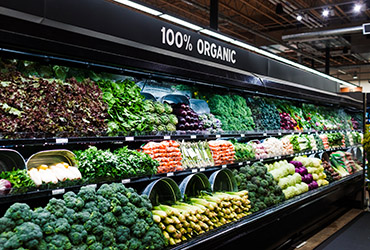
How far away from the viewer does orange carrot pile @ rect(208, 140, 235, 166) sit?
4688mm

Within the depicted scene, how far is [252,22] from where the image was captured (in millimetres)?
13680

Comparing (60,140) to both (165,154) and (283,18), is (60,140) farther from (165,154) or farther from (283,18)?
(283,18)

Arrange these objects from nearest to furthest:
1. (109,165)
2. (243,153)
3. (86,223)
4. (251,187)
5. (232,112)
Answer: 1. (86,223)
2. (109,165)
3. (251,187)
4. (243,153)
5. (232,112)

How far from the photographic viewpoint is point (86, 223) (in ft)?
8.32

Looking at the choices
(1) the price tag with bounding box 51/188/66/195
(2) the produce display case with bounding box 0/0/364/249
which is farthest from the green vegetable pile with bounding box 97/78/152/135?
(1) the price tag with bounding box 51/188/66/195

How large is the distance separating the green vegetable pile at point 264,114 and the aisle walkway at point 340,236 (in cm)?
198

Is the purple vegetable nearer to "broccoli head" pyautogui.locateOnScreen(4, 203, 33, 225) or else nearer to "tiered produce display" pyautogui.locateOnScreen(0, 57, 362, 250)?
"tiered produce display" pyautogui.locateOnScreen(0, 57, 362, 250)

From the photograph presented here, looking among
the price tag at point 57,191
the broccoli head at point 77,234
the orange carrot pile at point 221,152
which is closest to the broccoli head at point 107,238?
the broccoli head at point 77,234

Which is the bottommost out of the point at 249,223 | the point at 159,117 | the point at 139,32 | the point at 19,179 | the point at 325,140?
the point at 249,223

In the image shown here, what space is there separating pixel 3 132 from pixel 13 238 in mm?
732

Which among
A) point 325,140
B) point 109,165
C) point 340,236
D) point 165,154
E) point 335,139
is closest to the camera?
point 109,165

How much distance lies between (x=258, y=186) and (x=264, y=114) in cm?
184

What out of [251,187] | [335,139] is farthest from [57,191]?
[335,139]

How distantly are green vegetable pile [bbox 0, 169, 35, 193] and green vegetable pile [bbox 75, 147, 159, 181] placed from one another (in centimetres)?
52
